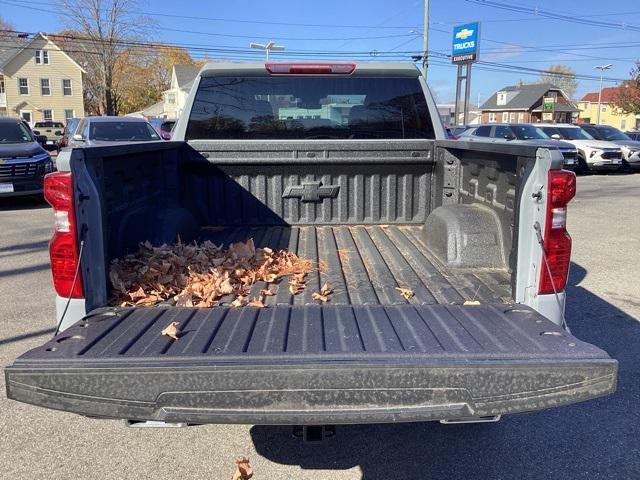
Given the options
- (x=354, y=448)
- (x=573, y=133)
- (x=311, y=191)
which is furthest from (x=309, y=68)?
(x=573, y=133)

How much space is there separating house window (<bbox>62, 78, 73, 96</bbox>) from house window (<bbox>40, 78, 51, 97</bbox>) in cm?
135

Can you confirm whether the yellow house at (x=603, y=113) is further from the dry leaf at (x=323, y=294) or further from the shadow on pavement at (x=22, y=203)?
the dry leaf at (x=323, y=294)

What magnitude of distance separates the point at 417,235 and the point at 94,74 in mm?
48354

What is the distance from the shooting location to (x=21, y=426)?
3500 millimetres

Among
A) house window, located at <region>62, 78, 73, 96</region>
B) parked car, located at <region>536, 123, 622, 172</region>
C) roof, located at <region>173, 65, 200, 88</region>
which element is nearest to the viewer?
parked car, located at <region>536, 123, 622, 172</region>

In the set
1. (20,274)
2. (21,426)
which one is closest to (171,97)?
(20,274)

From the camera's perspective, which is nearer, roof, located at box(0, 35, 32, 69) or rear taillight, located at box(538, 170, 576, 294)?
rear taillight, located at box(538, 170, 576, 294)

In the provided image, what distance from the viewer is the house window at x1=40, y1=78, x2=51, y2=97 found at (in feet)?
176

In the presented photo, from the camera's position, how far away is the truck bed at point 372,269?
305 cm

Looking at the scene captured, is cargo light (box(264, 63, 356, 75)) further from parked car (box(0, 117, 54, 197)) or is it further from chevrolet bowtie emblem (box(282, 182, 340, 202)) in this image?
parked car (box(0, 117, 54, 197))

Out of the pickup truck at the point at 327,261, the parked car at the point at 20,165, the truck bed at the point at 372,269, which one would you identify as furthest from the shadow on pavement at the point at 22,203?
the truck bed at the point at 372,269

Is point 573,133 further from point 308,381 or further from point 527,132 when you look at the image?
point 308,381

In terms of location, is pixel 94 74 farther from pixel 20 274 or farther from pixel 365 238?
pixel 365 238

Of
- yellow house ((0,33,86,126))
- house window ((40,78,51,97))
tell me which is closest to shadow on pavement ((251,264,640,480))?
yellow house ((0,33,86,126))
